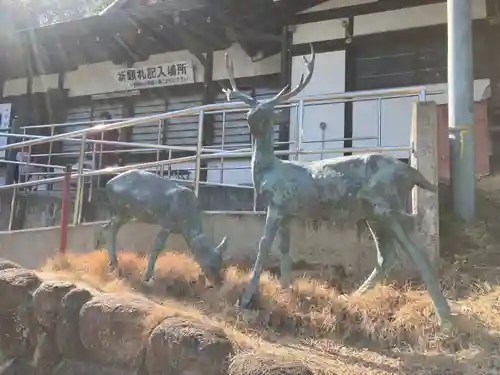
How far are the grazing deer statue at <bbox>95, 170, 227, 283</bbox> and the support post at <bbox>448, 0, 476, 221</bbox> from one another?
9.92ft

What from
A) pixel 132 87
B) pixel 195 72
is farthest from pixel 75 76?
pixel 195 72

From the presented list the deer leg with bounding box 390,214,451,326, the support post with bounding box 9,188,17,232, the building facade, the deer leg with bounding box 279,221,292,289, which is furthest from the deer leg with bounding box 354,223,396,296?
the support post with bounding box 9,188,17,232

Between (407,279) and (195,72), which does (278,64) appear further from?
(407,279)

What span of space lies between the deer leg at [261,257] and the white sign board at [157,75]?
838cm

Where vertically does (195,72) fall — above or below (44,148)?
above

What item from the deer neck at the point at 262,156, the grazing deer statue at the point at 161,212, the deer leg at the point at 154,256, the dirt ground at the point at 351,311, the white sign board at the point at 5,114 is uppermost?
the white sign board at the point at 5,114

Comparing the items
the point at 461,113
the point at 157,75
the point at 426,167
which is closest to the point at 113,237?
the point at 426,167

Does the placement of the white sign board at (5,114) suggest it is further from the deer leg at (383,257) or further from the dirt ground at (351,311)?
the deer leg at (383,257)

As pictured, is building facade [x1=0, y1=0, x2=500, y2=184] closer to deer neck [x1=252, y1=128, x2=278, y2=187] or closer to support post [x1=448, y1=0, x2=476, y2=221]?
support post [x1=448, y1=0, x2=476, y2=221]

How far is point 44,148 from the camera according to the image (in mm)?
14836

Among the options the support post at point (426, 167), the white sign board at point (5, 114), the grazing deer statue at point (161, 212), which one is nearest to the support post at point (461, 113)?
the support post at point (426, 167)

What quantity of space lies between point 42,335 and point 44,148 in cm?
1066

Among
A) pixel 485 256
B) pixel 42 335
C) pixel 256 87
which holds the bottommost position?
pixel 42 335

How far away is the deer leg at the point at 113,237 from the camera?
666cm
